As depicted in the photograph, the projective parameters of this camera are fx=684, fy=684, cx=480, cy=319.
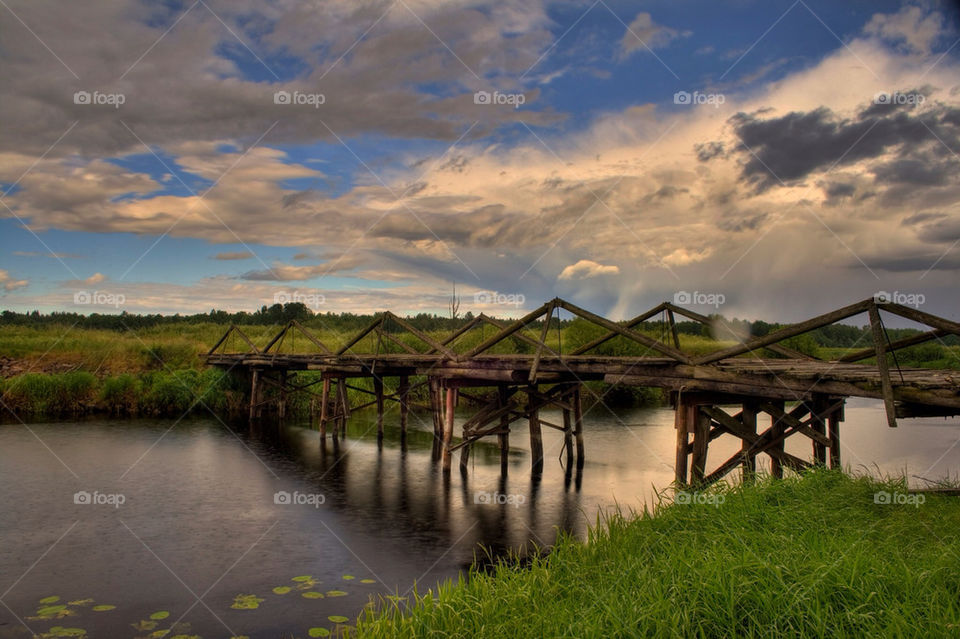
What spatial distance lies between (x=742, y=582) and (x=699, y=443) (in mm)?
6519

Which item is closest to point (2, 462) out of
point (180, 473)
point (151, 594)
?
point (180, 473)

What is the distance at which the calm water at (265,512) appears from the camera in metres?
9.47

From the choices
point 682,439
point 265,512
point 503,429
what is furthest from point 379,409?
point 682,439

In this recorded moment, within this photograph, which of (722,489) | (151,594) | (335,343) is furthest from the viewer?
(335,343)

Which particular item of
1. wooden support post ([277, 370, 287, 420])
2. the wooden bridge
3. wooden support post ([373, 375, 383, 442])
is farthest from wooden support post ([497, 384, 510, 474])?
wooden support post ([277, 370, 287, 420])

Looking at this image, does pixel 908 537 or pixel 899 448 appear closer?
pixel 908 537

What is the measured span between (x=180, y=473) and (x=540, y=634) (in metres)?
15.2

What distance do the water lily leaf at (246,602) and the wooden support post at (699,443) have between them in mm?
7272

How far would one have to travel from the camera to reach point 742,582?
585cm

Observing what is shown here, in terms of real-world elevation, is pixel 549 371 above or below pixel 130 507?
above

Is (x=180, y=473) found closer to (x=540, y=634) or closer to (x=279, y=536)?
(x=279, y=536)

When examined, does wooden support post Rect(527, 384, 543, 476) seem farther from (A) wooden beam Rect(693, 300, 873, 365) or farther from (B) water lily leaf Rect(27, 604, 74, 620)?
(B) water lily leaf Rect(27, 604, 74, 620)

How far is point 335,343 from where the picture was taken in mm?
44375

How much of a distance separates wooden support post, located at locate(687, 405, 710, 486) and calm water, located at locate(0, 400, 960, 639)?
2.93ft
